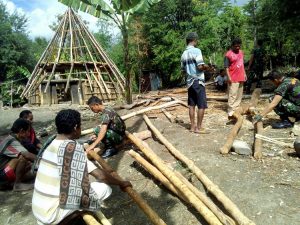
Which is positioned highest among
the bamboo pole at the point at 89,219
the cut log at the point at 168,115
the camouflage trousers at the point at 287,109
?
the camouflage trousers at the point at 287,109

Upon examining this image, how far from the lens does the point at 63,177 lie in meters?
3.02

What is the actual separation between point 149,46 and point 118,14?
1345 cm

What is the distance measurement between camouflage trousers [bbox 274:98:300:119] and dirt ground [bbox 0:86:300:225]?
1.11ft

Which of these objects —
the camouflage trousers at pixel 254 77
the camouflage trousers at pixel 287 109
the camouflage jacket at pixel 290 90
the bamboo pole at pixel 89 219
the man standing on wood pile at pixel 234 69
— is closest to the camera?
the bamboo pole at pixel 89 219

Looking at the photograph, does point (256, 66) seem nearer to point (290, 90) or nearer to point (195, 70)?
point (290, 90)

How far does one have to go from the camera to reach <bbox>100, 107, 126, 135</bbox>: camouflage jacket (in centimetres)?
598

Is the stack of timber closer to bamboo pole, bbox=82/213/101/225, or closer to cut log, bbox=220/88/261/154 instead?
cut log, bbox=220/88/261/154

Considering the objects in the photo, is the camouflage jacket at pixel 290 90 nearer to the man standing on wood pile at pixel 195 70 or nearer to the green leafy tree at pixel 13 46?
the man standing on wood pile at pixel 195 70

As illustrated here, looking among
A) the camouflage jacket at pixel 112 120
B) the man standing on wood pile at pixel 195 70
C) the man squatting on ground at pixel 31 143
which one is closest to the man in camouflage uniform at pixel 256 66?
the man standing on wood pile at pixel 195 70

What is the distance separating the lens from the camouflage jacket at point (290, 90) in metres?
6.26

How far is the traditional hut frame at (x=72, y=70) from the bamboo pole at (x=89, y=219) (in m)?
14.9

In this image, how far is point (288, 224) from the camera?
354 cm

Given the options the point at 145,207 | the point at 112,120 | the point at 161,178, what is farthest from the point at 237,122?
the point at 145,207

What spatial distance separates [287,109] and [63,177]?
495cm
